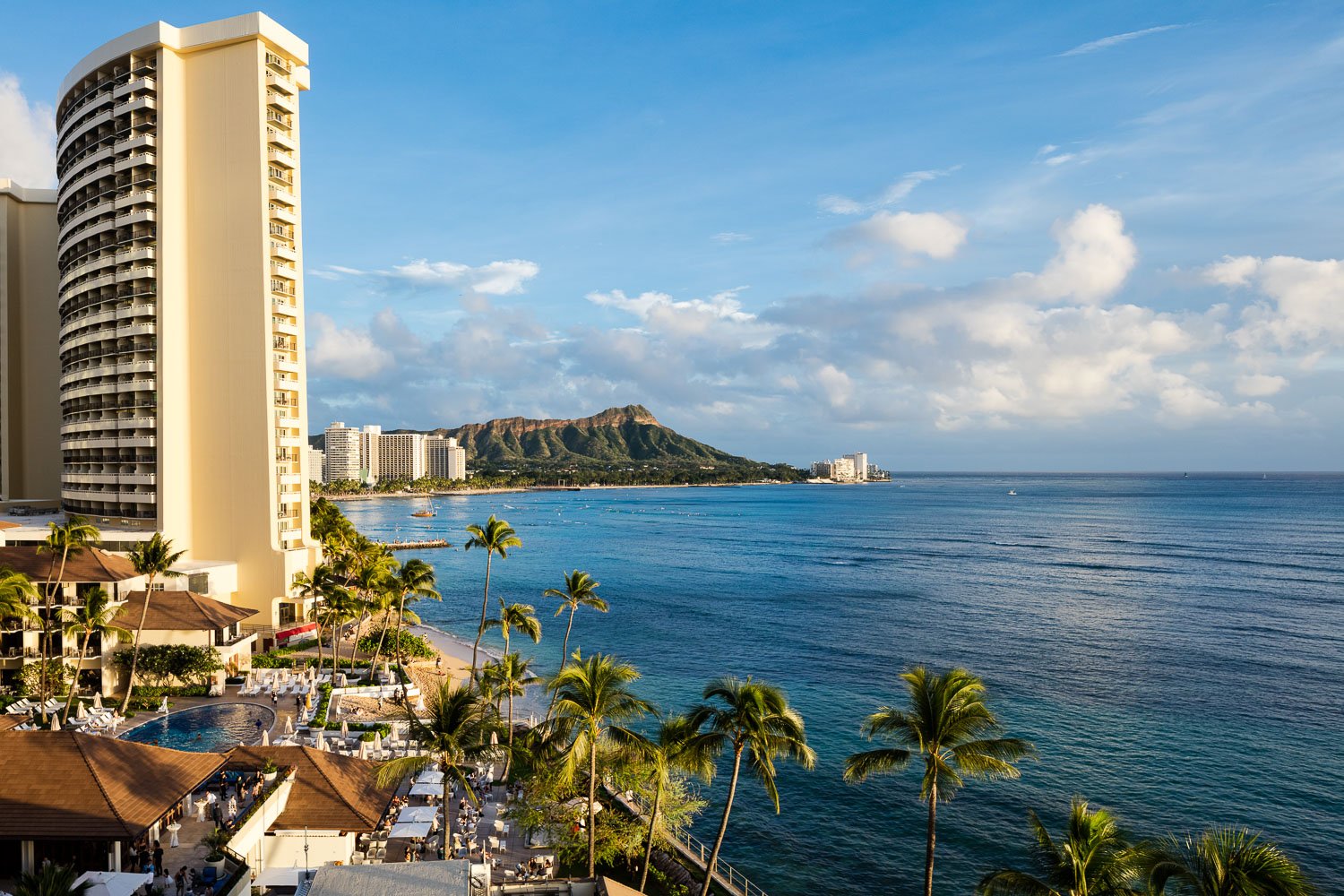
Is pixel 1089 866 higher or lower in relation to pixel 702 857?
higher

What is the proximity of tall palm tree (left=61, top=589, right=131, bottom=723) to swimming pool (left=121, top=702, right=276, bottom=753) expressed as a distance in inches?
183

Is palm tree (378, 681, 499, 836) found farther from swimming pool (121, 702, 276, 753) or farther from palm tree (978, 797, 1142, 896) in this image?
palm tree (978, 797, 1142, 896)

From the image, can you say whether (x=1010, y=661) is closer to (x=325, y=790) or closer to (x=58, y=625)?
(x=325, y=790)

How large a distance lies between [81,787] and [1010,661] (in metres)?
62.8

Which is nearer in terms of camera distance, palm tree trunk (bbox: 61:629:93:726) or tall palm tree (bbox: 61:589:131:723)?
palm tree trunk (bbox: 61:629:93:726)

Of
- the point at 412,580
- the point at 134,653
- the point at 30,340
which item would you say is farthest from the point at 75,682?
the point at 30,340

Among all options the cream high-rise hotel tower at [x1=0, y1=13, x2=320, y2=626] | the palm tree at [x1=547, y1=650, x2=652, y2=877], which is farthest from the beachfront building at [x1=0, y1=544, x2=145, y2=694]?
the palm tree at [x1=547, y1=650, x2=652, y2=877]

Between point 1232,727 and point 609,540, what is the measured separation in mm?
125322

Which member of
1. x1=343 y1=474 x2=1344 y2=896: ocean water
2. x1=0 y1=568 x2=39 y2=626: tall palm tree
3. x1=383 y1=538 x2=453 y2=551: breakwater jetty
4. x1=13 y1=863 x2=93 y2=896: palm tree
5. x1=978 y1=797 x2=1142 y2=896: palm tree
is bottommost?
x1=343 y1=474 x2=1344 y2=896: ocean water

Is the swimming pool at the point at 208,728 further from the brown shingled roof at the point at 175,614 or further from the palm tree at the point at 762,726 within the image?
the palm tree at the point at 762,726

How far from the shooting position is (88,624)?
138 ft

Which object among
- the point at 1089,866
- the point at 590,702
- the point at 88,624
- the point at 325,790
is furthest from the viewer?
the point at 88,624

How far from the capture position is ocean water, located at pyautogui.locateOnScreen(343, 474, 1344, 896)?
1431 inches

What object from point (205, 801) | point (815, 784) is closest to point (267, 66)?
point (205, 801)
